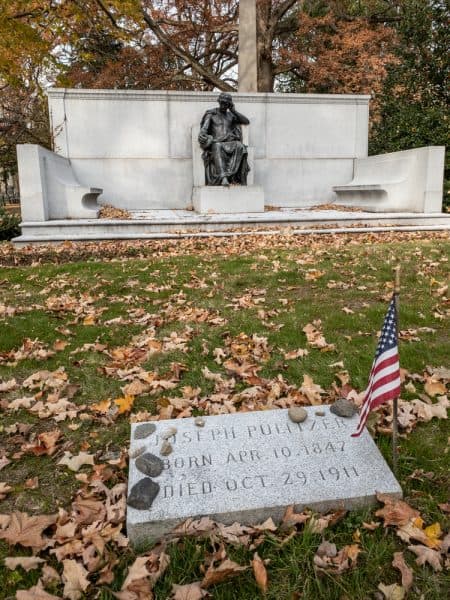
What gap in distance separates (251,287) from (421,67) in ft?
44.9

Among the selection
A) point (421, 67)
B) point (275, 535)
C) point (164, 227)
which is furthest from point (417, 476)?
point (421, 67)

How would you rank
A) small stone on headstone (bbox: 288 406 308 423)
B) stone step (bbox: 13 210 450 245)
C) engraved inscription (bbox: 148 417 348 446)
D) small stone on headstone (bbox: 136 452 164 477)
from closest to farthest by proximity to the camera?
small stone on headstone (bbox: 136 452 164 477) < engraved inscription (bbox: 148 417 348 446) < small stone on headstone (bbox: 288 406 308 423) < stone step (bbox: 13 210 450 245)

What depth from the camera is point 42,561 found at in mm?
2131

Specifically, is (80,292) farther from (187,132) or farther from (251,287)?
(187,132)

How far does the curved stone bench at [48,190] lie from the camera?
9820 mm

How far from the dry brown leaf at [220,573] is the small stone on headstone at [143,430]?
784mm

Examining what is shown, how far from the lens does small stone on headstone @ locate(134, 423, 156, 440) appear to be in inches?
102

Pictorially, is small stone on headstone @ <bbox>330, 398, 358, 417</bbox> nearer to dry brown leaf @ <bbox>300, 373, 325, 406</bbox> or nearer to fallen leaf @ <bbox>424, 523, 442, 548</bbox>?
dry brown leaf @ <bbox>300, 373, 325, 406</bbox>

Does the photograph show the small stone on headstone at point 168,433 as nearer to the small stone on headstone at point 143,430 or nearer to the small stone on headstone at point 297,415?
the small stone on headstone at point 143,430

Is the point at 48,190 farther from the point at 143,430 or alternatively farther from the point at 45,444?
the point at 143,430

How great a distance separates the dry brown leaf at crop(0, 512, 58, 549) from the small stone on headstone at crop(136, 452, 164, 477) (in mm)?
486

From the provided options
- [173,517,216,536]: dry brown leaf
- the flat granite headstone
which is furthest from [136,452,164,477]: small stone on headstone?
[173,517,216,536]: dry brown leaf

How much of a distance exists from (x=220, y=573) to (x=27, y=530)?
0.95m

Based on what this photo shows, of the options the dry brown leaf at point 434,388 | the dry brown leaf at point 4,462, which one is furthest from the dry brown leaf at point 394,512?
the dry brown leaf at point 4,462
